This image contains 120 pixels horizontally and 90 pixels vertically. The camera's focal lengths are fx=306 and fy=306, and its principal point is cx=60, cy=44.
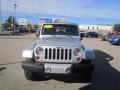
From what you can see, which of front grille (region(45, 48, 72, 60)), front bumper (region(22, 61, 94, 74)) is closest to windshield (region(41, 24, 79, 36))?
front grille (region(45, 48, 72, 60))

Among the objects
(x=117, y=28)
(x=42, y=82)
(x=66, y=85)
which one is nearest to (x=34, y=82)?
(x=42, y=82)

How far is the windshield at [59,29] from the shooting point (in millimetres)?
11125

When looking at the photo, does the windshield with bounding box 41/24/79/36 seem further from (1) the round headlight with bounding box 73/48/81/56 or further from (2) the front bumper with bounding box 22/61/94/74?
(2) the front bumper with bounding box 22/61/94/74

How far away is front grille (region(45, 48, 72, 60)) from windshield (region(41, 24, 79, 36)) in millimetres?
2010

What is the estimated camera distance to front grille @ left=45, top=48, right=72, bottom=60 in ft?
29.8

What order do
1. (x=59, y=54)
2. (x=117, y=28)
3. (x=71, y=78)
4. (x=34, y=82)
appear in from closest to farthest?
(x=59, y=54) → (x=34, y=82) → (x=71, y=78) → (x=117, y=28)

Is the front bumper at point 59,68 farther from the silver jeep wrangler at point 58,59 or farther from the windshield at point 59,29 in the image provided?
the windshield at point 59,29

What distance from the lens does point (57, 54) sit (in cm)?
914

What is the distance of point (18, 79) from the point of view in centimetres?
1014

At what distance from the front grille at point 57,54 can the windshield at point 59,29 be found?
2010 mm

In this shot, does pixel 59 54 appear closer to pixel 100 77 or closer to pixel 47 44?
pixel 47 44

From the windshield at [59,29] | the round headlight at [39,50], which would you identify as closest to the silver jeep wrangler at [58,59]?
the round headlight at [39,50]

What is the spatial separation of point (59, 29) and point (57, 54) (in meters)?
2.21

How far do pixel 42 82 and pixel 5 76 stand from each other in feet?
5.13
